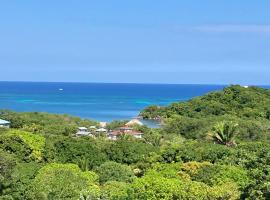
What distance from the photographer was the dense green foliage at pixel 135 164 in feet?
69.5

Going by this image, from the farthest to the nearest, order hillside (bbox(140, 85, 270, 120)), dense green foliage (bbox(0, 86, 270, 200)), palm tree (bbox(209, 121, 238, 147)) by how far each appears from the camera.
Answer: hillside (bbox(140, 85, 270, 120)) → palm tree (bbox(209, 121, 238, 147)) → dense green foliage (bbox(0, 86, 270, 200))

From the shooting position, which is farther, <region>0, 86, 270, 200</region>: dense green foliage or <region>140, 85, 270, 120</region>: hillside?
<region>140, 85, 270, 120</region>: hillside

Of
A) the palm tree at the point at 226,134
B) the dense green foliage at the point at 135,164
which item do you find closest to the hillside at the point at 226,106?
the dense green foliage at the point at 135,164

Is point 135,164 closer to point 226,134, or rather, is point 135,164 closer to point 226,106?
point 226,134

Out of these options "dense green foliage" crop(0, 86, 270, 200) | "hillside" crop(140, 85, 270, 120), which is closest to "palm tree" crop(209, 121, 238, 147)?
"dense green foliage" crop(0, 86, 270, 200)

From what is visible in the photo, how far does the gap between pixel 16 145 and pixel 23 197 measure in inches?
522

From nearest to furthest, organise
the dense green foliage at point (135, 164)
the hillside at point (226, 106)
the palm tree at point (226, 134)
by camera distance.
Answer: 1. the dense green foliage at point (135, 164)
2. the palm tree at point (226, 134)
3. the hillside at point (226, 106)

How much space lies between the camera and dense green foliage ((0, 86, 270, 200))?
2119 cm

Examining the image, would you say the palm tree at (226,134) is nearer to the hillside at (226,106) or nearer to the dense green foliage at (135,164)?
the dense green foliage at (135,164)

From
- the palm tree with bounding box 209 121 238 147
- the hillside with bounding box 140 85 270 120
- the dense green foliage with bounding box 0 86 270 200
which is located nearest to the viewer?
the dense green foliage with bounding box 0 86 270 200

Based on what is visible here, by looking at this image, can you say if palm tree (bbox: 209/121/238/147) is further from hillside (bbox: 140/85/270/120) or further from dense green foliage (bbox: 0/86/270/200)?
hillside (bbox: 140/85/270/120)

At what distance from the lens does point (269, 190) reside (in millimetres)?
18734

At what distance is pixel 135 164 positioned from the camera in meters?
33.8

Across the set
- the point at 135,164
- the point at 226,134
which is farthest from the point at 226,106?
the point at 135,164
